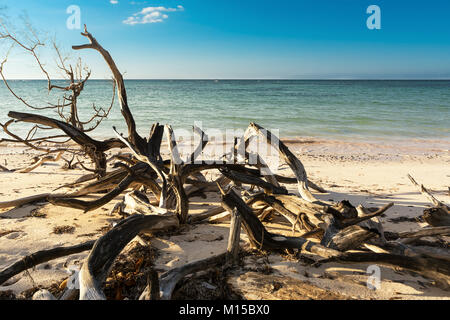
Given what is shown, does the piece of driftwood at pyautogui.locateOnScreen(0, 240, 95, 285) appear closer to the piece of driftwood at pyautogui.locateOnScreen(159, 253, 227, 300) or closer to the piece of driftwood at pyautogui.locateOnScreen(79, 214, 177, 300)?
the piece of driftwood at pyautogui.locateOnScreen(79, 214, 177, 300)

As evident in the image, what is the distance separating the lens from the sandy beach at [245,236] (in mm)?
2021

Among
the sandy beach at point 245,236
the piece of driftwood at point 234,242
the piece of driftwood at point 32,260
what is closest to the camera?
the piece of driftwood at point 32,260

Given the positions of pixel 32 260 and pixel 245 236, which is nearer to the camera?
pixel 32 260

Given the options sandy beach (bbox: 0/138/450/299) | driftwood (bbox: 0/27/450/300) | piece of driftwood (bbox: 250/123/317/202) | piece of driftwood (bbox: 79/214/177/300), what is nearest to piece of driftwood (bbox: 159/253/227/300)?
driftwood (bbox: 0/27/450/300)

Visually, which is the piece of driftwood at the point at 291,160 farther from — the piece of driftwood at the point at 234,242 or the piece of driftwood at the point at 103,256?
the piece of driftwood at the point at 103,256

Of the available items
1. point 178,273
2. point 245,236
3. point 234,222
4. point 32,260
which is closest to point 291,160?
point 245,236

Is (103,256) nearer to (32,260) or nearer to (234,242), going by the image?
(32,260)

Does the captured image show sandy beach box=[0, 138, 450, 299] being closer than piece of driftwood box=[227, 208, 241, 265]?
Yes

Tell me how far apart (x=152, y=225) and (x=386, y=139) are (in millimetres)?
11800

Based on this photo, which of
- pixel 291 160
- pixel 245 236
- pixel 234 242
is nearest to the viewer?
pixel 234 242

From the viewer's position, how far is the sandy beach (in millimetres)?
2021

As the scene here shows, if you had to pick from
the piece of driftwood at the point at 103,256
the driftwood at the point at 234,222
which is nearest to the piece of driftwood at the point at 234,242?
the driftwood at the point at 234,222

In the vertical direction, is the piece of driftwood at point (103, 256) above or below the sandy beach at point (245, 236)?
above

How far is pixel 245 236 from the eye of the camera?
9.45ft
